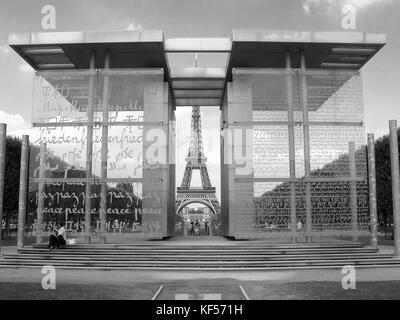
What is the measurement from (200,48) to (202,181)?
67244 mm

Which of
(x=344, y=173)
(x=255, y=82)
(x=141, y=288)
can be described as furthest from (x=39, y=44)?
(x=344, y=173)

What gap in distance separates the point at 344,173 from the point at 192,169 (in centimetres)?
7147

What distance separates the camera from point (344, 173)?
23.9 meters

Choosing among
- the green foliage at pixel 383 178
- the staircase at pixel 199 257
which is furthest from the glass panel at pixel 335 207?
the green foliage at pixel 383 178

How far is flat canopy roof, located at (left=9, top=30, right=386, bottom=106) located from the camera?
23219 millimetres

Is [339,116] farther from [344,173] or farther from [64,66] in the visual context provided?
[64,66]

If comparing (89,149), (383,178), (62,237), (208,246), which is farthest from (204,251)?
(383,178)

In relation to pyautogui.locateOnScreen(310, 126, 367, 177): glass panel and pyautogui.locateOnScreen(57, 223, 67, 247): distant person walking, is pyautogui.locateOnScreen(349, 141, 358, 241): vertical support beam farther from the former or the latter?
pyautogui.locateOnScreen(57, 223, 67, 247): distant person walking

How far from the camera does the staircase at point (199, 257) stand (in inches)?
738

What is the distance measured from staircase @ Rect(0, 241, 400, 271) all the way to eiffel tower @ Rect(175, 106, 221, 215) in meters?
44.5

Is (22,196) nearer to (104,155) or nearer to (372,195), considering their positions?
(104,155)

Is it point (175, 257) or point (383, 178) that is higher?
A: point (383, 178)

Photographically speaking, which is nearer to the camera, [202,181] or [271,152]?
[271,152]

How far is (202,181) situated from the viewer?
299 ft
